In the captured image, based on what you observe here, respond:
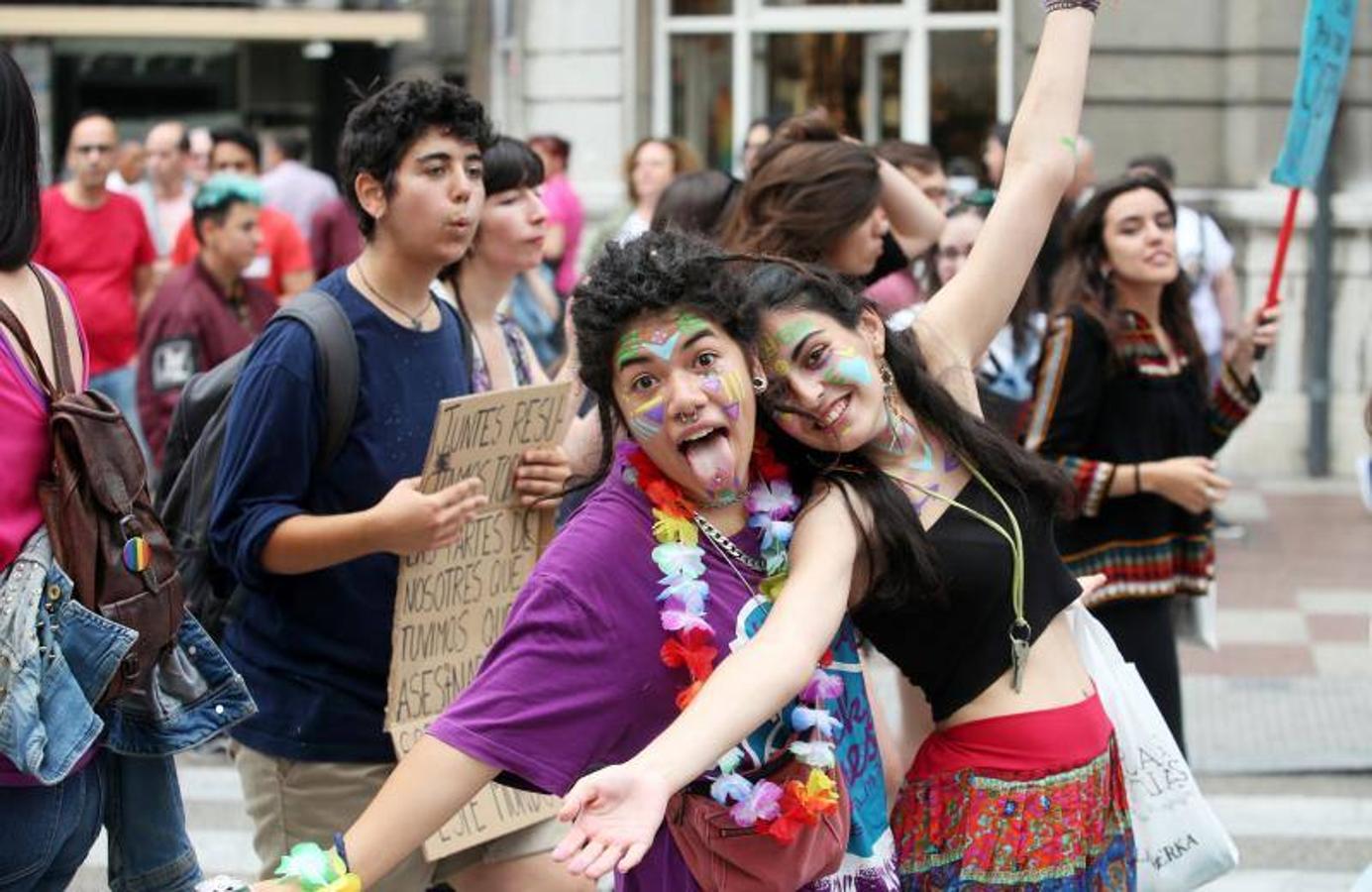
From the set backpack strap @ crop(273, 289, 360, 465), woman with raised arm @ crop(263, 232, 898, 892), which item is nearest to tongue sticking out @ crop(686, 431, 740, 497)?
woman with raised arm @ crop(263, 232, 898, 892)

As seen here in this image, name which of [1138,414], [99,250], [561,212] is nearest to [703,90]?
[561,212]

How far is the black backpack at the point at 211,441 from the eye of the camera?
4.20m

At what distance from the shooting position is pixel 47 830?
3410 mm

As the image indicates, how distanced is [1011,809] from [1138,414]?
8.16 ft

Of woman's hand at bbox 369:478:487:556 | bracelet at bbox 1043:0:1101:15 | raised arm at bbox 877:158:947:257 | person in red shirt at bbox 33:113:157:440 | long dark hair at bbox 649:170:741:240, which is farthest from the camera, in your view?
person in red shirt at bbox 33:113:157:440

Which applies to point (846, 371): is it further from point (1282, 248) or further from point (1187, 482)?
point (1282, 248)

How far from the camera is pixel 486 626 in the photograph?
457 cm

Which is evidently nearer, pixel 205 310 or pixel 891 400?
pixel 891 400

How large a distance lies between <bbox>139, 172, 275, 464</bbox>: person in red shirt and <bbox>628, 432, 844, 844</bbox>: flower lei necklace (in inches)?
201

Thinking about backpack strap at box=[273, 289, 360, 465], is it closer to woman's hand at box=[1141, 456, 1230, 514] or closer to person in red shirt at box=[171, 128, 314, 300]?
woman's hand at box=[1141, 456, 1230, 514]

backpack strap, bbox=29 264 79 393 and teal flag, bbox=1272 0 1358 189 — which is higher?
teal flag, bbox=1272 0 1358 189

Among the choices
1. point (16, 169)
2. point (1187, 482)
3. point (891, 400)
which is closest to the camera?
point (16, 169)

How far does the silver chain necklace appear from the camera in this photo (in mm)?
3229

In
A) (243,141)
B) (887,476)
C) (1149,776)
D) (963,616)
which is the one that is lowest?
(1149,776)
